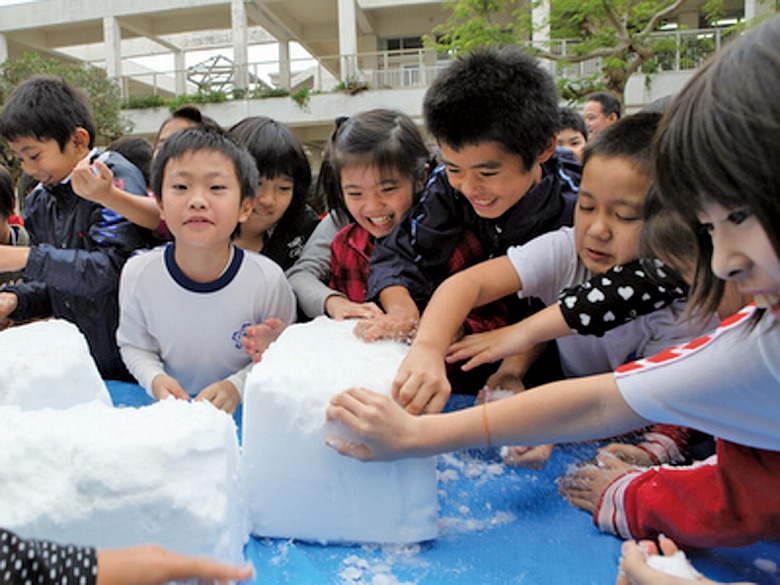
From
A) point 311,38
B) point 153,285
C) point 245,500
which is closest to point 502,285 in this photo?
point 245,500

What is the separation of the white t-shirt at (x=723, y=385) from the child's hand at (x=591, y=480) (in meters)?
0.25

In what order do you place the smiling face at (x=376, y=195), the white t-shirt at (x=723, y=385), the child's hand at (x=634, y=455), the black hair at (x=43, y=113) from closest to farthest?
the white t-shirt at (x=723, y=385), the child's hand at (x=634, y=455), the smiling face at (x=376, y=195), the black hair at (x=43, y=113)

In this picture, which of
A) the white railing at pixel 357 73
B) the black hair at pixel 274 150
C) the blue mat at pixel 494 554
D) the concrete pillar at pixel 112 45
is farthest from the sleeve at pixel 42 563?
the concrete pillar at pixel 112 45

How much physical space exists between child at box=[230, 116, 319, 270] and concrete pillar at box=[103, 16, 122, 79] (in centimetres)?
1407

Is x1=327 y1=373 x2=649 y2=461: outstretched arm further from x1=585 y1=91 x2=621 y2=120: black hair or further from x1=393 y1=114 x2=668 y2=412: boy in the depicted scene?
x1=585 y1=91 x2=621 y2=120: black hair

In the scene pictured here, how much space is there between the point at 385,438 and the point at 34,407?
2.39ft

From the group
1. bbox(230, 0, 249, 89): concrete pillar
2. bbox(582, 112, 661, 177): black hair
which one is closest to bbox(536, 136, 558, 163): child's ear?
bbox(582, 112, 661, 177): black hair

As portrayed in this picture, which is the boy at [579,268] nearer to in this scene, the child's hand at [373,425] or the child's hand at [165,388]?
the child's hand at [373,425]

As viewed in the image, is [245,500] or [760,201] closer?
[760,201]

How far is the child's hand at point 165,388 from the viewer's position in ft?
5.11

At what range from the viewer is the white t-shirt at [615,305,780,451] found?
84 cm

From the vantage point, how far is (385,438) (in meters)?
0.99

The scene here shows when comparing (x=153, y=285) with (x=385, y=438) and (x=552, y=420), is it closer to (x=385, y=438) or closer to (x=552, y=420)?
(x=385, y=438)

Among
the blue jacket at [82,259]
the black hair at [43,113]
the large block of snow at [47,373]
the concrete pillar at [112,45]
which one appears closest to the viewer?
the large block of snow at [47,373]
